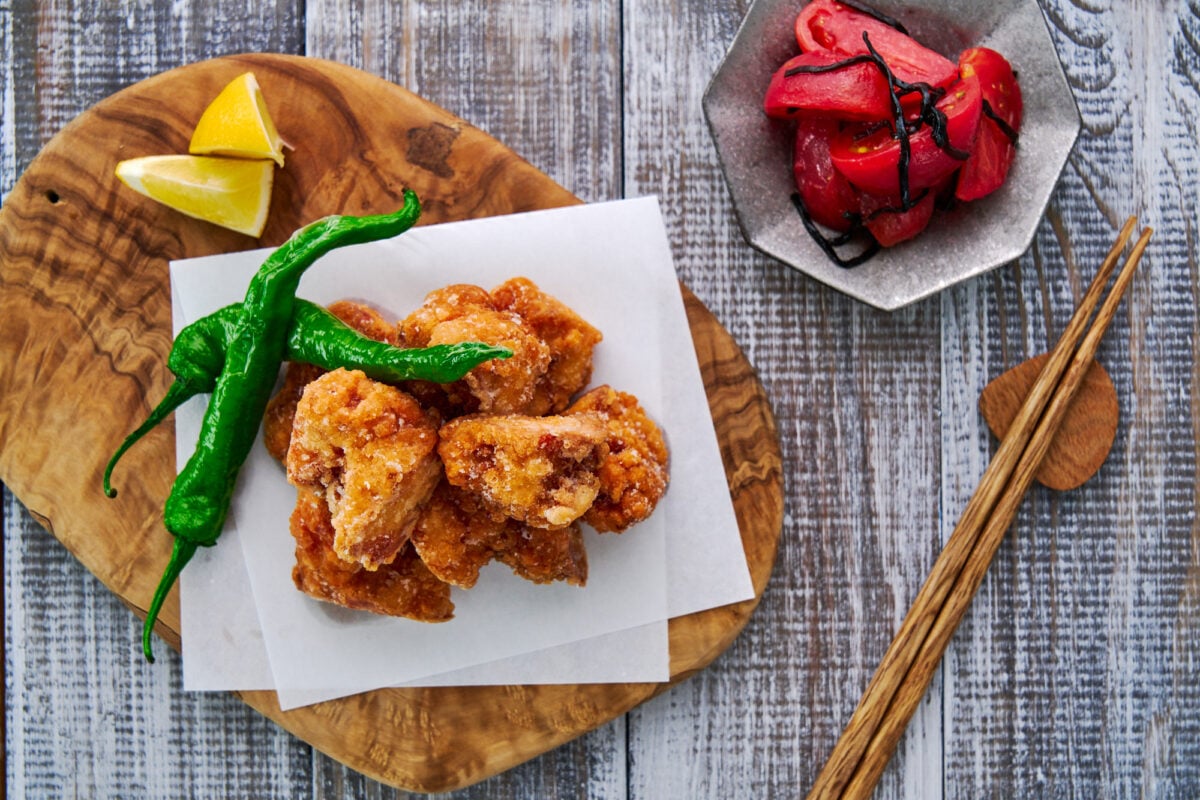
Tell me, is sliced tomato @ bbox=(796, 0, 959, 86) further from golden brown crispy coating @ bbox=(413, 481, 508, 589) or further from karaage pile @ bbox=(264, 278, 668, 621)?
golden brown crispy coating @ bbox=(413, 481, 508, 589)

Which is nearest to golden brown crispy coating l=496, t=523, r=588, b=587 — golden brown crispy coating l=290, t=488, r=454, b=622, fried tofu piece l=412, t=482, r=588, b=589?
fried tofu piece l=412, t=482, r=588, b=589

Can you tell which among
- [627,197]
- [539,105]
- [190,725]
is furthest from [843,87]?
[190,725]

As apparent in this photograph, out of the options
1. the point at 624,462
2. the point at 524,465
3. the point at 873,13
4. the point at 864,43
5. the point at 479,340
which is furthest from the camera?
the point at 873,13

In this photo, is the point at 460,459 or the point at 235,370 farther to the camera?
the point at 235,370

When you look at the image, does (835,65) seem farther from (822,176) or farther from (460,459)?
(460,459)

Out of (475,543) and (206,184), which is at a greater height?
(206,184)

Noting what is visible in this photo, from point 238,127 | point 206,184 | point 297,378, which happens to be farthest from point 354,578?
point 238,127
